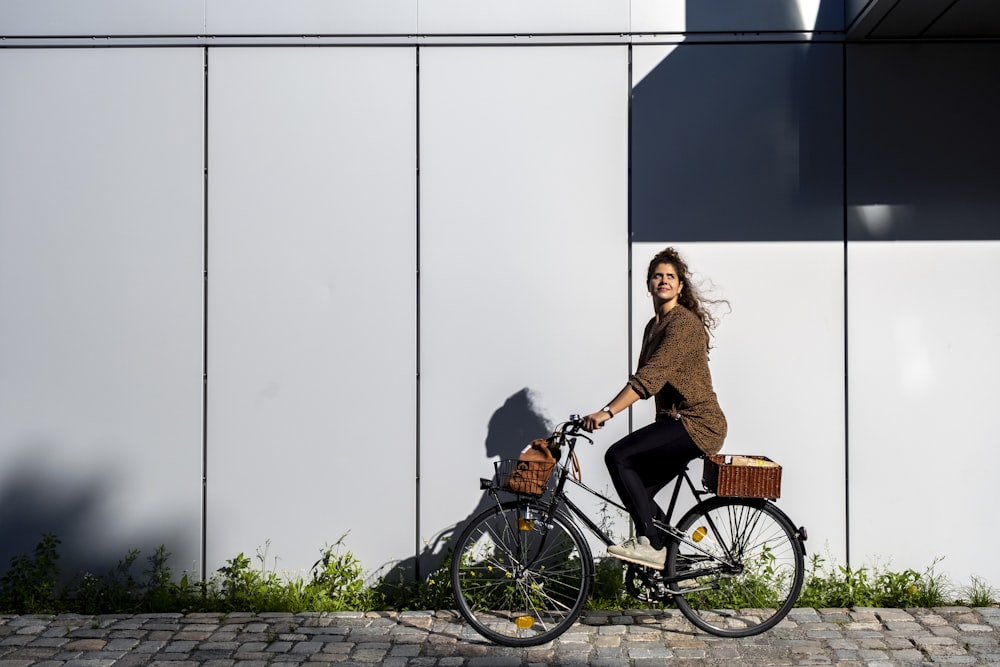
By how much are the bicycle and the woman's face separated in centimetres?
89

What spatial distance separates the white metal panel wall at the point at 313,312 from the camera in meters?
6.79

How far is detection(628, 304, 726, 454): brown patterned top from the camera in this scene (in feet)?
18.6

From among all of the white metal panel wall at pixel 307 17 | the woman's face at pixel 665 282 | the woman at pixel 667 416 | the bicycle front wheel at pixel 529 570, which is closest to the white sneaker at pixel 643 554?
the woman at pixel 667 416

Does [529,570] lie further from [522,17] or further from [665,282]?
[522,17]

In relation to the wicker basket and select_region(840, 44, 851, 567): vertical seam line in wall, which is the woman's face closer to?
the wicker basket

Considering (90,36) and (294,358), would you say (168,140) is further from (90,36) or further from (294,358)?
(294,358)

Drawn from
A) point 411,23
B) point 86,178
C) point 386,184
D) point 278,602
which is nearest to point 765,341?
point 386,184

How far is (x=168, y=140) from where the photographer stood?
685cm

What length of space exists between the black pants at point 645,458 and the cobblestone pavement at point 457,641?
64 centimetres

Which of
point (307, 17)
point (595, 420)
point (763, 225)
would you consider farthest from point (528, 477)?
point (307, 17)

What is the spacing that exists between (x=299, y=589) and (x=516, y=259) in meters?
2.51

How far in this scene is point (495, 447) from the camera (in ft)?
22.3

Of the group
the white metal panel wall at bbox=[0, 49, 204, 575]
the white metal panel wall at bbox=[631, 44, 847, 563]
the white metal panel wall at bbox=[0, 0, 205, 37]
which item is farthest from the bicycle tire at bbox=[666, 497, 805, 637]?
the white metal panel wall at bbox=[0, 0, 205, 37]

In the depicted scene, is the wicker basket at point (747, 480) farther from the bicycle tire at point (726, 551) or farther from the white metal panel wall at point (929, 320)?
the white metal panel wall at point (929, 320)
